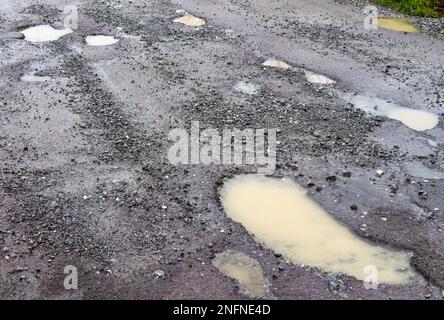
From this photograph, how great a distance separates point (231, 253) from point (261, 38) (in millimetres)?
6116

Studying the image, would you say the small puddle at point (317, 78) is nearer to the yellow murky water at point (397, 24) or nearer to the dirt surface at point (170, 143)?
the dirt surface at point (170, 143)

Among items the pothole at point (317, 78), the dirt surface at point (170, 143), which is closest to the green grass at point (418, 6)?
the dirt surface at point (170, 143)

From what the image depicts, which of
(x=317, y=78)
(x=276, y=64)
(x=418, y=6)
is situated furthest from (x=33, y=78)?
(x=418, y=6)

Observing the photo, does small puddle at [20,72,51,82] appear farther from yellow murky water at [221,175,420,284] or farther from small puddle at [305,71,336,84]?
small puddle at [305,71,336,84]

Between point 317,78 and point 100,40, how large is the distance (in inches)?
168

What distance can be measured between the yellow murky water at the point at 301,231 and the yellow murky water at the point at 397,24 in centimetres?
618

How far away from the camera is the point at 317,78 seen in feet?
30.8

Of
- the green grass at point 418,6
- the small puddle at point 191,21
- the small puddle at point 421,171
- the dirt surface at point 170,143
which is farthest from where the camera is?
the green grass at point 418,6

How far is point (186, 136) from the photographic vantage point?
7.73 metres

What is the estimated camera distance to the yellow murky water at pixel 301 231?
226 inches

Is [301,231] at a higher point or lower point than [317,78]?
lower

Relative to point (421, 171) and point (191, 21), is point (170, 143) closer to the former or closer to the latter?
point (421, 171)

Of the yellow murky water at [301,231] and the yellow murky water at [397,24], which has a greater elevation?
the yellow murky water at [397,24]

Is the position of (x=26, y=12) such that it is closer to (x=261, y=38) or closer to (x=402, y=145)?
(x=261, y=38)
